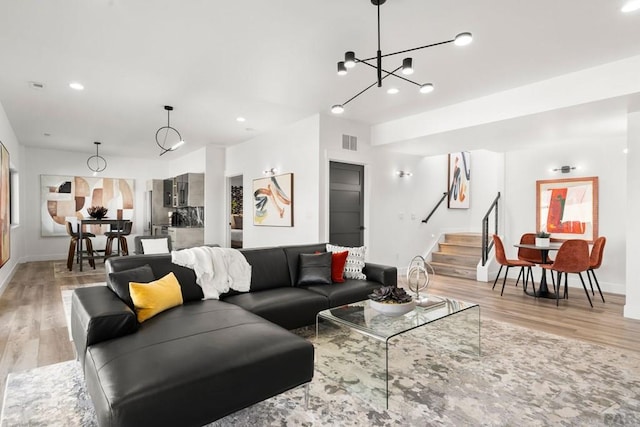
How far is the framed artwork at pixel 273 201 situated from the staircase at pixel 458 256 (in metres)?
3.16

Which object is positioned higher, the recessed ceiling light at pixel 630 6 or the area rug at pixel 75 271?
the recessed ceiling light at pixel 630 6

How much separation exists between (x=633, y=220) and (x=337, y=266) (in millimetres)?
3405

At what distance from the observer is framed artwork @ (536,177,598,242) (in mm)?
5656

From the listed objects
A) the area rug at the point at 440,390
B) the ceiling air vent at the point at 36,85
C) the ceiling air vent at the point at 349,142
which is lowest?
the area rug at the point at 440,390

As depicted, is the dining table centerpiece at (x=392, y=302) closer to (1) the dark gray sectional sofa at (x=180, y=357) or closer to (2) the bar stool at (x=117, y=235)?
(1) the dark gray sectional sofa at (x=180, y=357)

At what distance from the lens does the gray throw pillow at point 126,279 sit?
2.55 meters

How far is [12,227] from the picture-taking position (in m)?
6.52

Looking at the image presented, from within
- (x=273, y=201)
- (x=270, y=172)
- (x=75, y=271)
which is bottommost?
(x=75, y=271)

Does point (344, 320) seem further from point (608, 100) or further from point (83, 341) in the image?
point (608, 100)

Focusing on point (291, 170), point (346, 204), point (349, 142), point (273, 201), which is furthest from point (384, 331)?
point (273, 201)

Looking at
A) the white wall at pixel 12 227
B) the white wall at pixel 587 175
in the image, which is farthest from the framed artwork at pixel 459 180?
the white wall at pixel 12 227

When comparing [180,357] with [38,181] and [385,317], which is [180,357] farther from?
[38,181]

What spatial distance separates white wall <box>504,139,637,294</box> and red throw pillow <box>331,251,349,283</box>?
4.32 meters

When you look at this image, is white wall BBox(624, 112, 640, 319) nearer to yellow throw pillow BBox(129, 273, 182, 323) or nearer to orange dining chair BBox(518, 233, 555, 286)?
orange dining chair BBox(518, 233, 555, 286)
